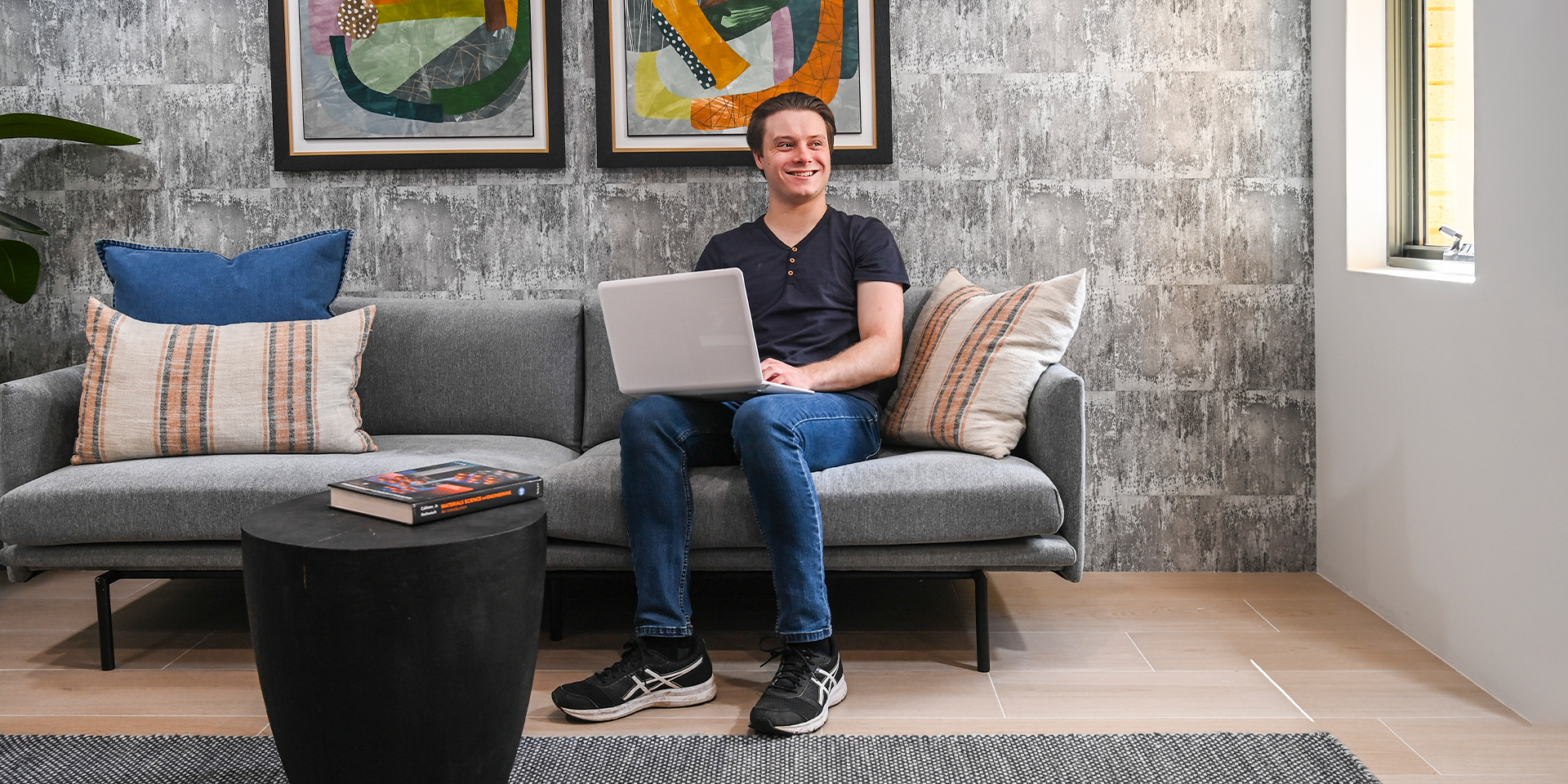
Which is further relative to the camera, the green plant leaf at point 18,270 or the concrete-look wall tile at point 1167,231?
the concrete-look wall tile at point 1167,231

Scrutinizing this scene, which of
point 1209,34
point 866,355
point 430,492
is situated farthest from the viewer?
point 1209,34

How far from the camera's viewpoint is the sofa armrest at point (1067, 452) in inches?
88.8

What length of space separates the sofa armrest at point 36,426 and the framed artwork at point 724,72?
1.39 meters

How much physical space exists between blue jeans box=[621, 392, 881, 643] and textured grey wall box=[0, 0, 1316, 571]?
943 millimetres

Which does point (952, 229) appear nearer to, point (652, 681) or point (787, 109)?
point (787, 109)

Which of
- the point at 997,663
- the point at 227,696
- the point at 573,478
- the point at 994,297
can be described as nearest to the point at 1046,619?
the point at 997,663

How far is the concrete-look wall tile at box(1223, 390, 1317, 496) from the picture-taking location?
299 cm

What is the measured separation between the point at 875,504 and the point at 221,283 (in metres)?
1.69

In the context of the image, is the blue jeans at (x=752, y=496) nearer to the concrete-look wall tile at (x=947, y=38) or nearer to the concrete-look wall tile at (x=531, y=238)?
the concrete-look wall tile at (x=531, y=238)

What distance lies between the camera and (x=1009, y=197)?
2.99 meters

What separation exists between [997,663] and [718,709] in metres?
0.61

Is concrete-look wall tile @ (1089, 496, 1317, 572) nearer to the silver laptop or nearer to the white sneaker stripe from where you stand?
the silver laptop

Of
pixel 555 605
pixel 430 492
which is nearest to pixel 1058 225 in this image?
pixel 555 605

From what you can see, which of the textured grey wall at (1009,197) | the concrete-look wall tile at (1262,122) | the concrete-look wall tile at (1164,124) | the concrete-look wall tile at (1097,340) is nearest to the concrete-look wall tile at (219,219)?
the textured grey wall at (1009,197)
